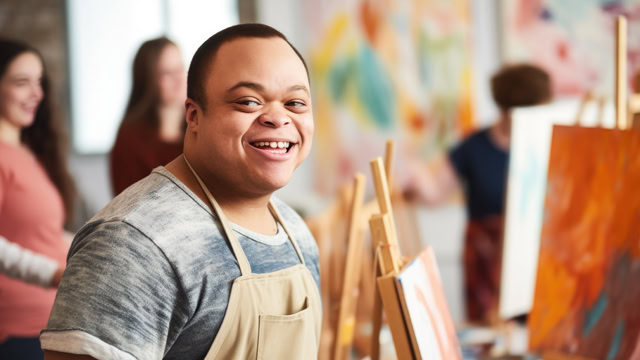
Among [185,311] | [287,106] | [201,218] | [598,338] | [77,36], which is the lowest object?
[598,338]

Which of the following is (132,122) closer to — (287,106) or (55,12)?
(287,106)

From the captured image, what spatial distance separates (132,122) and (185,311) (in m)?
1.42

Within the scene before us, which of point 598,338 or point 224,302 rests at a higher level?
point 224,302

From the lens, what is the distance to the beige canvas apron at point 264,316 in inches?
35.7

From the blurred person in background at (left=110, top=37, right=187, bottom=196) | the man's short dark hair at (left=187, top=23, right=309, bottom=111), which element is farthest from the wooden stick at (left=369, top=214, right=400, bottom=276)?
the blurred person in background at (left=110, top=37, right=187, bottom=196)

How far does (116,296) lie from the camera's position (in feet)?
2.68

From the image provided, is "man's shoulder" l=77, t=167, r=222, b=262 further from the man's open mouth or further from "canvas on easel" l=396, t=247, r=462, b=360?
"canvas on easel" l=396, t=247, r=462, b=360

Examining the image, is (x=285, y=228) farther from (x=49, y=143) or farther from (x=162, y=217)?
(x=49, y=143)

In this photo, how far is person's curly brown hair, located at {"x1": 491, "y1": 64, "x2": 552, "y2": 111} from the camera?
2727 mm

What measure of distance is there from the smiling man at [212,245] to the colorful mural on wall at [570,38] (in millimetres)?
3075

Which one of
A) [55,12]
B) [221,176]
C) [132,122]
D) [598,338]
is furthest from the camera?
[55,12]

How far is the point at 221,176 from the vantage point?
0.94 metres

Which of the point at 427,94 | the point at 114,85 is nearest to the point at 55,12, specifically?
the point at 114,85

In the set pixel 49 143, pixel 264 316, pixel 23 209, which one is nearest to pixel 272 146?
pixel 264 316
